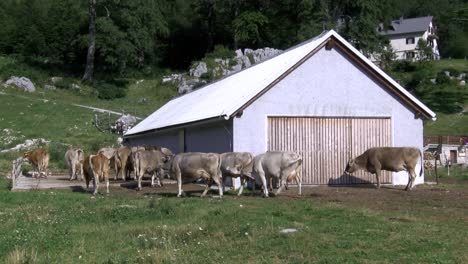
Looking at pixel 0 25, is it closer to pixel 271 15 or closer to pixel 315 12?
pixel 271 15

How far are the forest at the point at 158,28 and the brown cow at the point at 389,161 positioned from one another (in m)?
41.5

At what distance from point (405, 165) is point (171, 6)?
7563 cm

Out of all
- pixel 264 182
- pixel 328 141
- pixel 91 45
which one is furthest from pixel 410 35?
pixel 264 182

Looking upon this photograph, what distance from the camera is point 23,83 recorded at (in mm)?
63781

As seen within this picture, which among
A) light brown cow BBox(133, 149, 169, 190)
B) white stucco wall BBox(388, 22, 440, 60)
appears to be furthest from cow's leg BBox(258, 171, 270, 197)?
white stucco wall BBox(388, 22, 440, 60)

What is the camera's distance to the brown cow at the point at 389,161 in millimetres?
23266

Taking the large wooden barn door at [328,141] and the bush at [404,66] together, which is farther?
the bush at [404,66]

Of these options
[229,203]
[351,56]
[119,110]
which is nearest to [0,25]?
[119,110]

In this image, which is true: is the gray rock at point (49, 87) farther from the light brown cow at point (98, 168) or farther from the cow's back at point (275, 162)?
the cow's back at point (275, 162)

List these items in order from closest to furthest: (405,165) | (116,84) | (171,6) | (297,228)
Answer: (297,228) → (405,165) → (116,84) → (171,6)

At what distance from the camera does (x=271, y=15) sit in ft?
267

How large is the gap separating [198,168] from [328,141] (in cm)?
669

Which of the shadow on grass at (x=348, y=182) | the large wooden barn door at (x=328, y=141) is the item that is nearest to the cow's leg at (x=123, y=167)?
the large wooden barn door at (x=328, y=141)

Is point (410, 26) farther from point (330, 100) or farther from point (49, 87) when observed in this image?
point (330, 100)
